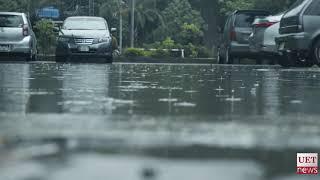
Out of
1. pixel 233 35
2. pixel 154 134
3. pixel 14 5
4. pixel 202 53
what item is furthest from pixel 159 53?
pixel 154 134

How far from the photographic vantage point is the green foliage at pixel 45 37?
98.7ft

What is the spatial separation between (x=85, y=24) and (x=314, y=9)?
28.6 feet

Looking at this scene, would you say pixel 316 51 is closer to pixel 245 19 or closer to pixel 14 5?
pixel 245 19

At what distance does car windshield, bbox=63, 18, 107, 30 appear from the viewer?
2264cm

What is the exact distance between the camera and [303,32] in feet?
52.5

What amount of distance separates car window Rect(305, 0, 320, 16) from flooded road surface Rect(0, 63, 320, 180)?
6.69 metres

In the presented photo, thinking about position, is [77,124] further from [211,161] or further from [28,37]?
[28,37]

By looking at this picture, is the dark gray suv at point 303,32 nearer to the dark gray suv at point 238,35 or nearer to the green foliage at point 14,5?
the dark gray suv at point 238,35

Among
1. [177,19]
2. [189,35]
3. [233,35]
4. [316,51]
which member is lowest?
[316,51]

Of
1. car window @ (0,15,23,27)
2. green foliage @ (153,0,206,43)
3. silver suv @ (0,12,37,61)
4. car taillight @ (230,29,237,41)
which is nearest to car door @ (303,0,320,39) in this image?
car taillight @ (230,29,237,41)

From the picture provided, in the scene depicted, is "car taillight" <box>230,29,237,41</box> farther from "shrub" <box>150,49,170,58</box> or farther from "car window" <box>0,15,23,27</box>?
"shrub" <box>150,49,170,58</box>

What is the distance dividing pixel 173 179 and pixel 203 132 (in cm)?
154

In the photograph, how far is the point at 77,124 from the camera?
6.20 m

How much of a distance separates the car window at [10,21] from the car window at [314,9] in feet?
30.0
